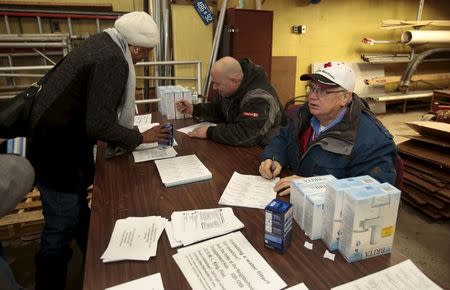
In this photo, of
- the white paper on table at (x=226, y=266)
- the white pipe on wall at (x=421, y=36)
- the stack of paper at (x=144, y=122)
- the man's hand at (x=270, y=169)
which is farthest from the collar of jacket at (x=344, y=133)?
the white pipe on wall at (x=421, y=36)

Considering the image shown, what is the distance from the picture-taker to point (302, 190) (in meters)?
1.02

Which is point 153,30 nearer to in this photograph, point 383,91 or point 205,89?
point 205,89

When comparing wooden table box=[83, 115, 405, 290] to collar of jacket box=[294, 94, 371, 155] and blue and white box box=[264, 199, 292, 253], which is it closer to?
blue and white box box=[264, 199, 292, 253]

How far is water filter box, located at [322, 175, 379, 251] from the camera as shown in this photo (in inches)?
34.7

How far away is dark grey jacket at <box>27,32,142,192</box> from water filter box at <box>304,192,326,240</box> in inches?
35.7

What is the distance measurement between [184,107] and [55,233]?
1.26 metres

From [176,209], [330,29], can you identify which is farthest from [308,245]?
[330,29]

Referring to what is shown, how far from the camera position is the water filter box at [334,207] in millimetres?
881

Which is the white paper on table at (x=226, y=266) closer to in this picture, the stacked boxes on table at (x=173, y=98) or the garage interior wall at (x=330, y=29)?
the stacked boxes on table at (x=173, y=98)

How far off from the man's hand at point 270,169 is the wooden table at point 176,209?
7 centimetres

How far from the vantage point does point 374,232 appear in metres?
0.89

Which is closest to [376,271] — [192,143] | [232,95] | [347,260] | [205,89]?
[347,260]

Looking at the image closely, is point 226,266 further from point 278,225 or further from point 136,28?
point 136,28

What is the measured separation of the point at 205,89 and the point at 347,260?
300 centimetres
